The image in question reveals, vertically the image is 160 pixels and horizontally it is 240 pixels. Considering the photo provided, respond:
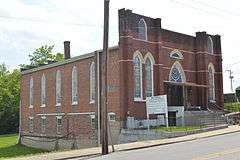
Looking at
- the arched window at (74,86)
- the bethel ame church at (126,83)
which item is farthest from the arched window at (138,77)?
the arched window at (74,86)

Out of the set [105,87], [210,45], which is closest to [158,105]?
[105,87]

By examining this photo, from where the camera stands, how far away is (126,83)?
1423 inches

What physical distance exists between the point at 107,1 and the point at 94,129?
19.5 metres

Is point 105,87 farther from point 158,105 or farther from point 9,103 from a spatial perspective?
point 9,103

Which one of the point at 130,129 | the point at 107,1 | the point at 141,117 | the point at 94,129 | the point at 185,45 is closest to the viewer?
the point at 107,1

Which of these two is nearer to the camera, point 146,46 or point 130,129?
point 130,129

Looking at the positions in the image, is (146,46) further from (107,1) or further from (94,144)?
(107,1)

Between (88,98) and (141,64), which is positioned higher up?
(141,64)

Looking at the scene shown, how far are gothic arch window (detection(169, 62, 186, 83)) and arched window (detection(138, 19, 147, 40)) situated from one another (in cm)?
517

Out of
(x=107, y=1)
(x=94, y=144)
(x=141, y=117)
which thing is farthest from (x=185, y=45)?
(x=107, y=1)

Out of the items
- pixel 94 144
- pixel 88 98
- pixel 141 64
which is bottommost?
pixel 94 144

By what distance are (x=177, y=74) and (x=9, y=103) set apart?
37.2 m

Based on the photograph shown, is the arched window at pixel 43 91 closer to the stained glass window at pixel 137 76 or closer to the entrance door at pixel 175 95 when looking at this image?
the entrance door at pixel 175 95

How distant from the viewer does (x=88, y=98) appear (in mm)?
40906
